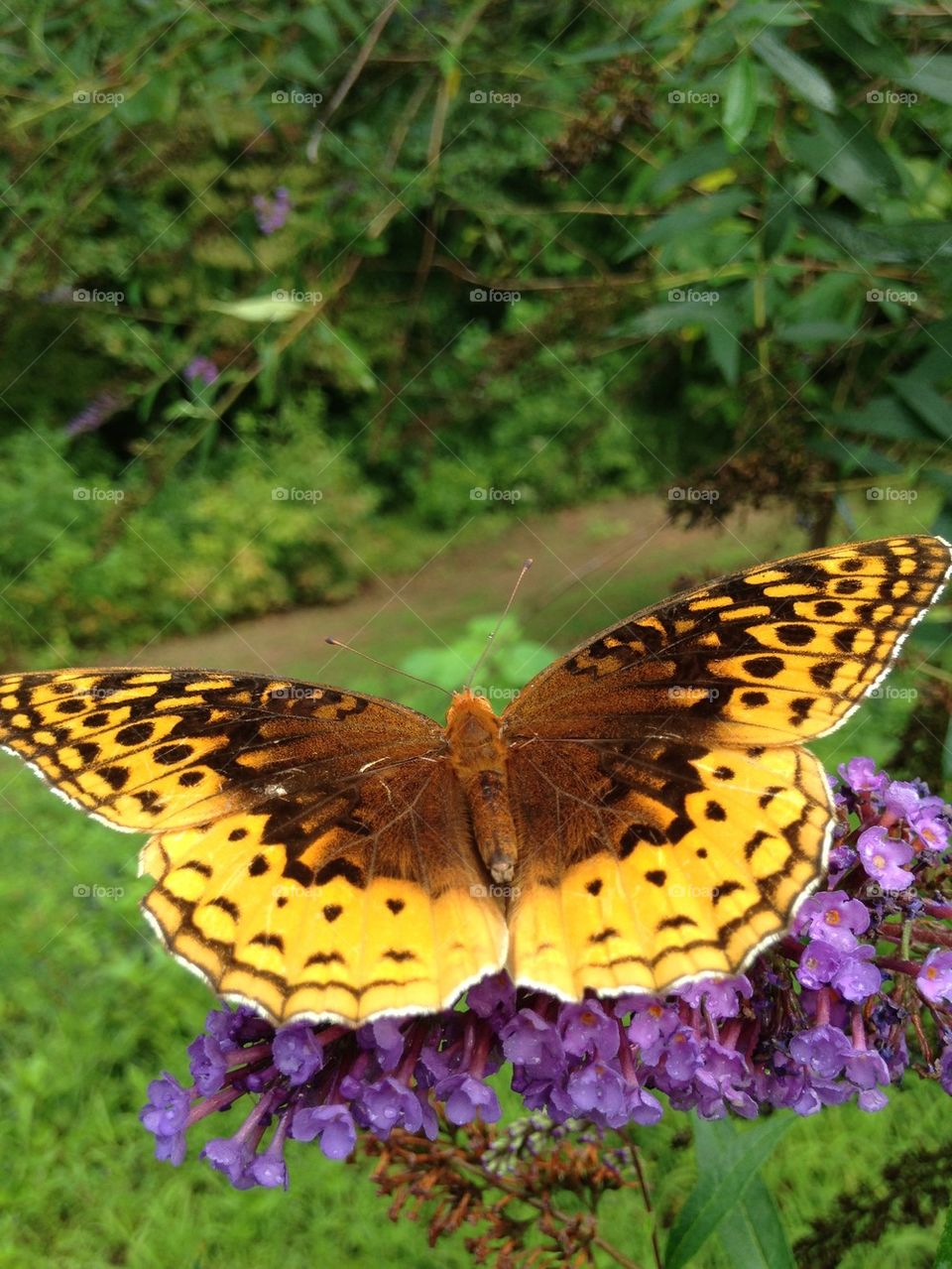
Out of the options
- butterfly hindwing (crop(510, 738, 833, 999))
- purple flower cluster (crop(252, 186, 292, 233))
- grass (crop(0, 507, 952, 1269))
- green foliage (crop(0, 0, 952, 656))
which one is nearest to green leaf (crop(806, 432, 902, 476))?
green foliage (crop(0, 0, 952, 656))

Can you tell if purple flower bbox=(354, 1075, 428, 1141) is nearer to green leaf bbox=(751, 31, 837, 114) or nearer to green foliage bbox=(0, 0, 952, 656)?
green foliage bbox=(0, 0, 952, 656)

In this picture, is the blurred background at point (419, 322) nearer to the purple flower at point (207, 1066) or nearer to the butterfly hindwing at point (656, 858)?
the butterfly hindwing at point (656, 858)

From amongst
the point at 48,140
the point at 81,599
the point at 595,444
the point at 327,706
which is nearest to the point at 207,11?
the point at 48,140

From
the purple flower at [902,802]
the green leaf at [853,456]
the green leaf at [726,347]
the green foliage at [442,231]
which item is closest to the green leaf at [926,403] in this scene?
the green foliage at [442,231]

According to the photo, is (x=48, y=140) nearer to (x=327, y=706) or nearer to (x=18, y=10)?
(x=18, y=10)

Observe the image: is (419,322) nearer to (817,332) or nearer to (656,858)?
(817,332)

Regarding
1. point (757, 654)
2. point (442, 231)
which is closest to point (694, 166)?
point (757, 654)
